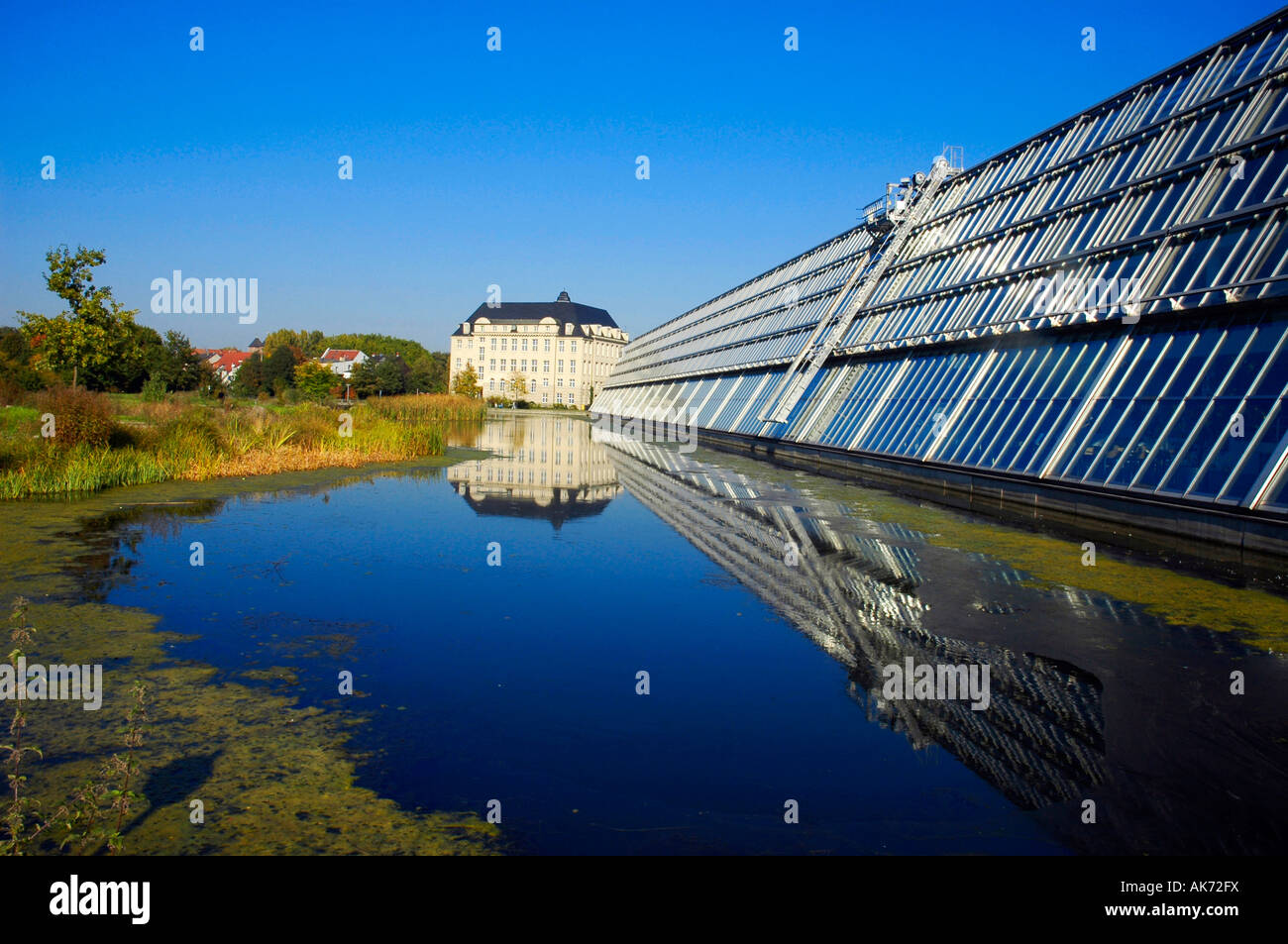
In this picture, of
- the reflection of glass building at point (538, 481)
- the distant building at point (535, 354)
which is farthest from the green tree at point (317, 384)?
the distant building at point (535, 354)

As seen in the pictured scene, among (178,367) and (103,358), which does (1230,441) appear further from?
(178,367)

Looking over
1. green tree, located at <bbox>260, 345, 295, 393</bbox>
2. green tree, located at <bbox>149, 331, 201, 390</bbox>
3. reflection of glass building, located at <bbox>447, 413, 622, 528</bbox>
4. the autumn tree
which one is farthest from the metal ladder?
green tree, located at <bbox>260, 345, 295, 393</bbox>

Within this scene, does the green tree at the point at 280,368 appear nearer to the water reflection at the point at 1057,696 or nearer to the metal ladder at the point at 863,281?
the metal ladder at the point at 863,281

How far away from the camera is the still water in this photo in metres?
4.69

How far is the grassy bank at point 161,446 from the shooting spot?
58.0 ft

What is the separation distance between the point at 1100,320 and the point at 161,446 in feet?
71.5

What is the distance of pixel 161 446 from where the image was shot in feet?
69.3

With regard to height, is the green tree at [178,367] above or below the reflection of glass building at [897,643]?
above

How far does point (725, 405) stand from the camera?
4866cm

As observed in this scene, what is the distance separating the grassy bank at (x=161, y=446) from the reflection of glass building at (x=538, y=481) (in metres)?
3.50

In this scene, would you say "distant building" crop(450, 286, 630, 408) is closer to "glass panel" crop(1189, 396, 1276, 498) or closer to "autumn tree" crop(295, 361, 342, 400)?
"autumn tree" crop(295, 361, 342, 400)

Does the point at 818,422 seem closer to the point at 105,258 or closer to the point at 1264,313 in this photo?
the point at 1264,313
